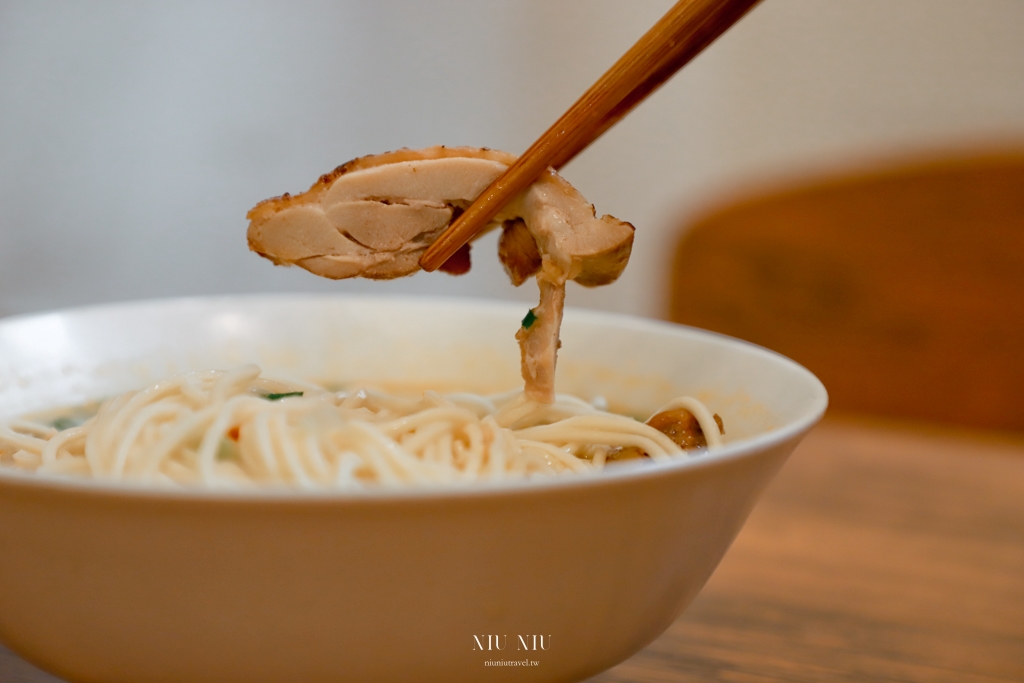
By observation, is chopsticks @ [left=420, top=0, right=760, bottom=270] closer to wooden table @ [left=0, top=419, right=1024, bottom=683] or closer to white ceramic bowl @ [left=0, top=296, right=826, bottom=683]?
white ceramic bowl @ [left=0, top=296, right=826, bottom=683]

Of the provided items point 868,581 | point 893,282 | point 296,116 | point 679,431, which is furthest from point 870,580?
point 296,116

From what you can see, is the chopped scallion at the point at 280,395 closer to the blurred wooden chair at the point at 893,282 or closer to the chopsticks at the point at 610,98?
the chopsticks at the point at 610,98

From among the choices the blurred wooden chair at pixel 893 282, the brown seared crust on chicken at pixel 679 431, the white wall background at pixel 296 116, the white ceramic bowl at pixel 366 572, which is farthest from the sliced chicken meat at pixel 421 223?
the white wall background at pixel 296 116

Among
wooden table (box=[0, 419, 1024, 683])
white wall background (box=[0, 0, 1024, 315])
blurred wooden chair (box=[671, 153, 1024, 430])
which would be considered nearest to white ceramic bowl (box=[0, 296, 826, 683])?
wooden table (box=[0, 419, 1024, 683])

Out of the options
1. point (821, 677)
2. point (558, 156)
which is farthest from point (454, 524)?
point (821, 677)

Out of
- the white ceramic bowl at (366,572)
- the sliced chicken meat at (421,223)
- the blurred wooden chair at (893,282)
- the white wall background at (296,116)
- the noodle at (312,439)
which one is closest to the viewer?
the white ceramic bowl at (366,572)

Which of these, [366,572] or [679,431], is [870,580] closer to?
[679,431]

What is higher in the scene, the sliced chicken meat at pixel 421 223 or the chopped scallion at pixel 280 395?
the sliced chicken meat at pixel 421 223

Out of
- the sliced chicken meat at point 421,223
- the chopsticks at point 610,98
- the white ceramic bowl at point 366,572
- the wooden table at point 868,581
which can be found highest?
the chopsticks at point 610,98
